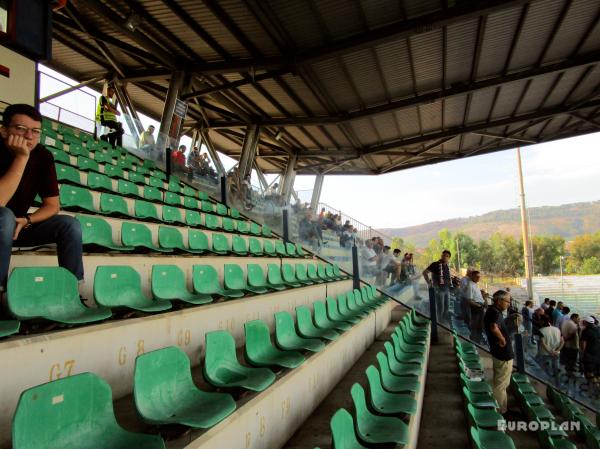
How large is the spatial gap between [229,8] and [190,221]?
6.04m

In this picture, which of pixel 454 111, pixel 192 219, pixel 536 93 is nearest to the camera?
pixel 192 219

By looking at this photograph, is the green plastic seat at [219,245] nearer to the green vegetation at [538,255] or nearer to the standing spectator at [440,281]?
the standing spectator at [440,281]

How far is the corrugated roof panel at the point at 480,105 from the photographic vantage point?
45.6ft

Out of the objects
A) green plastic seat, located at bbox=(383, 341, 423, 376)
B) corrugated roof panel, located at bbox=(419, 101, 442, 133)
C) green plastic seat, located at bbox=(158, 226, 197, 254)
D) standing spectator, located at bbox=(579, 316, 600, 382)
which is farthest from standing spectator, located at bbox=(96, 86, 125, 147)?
corrugated roof panel, located at bbox=(419, 101, 442, 133)

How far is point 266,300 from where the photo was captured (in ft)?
11.8

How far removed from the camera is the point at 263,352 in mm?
2455

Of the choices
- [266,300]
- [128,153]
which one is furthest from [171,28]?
[266,300]

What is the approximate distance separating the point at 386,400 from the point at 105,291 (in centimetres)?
185

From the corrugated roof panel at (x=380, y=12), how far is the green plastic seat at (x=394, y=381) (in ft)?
27.0

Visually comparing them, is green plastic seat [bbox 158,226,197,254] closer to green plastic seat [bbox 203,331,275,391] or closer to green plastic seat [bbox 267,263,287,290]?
green plastic seat [bbox 267,263,287,290]

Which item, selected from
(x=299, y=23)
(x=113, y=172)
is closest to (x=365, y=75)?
(x=299, y=23)

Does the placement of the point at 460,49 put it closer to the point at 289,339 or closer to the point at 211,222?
the point at 211,222

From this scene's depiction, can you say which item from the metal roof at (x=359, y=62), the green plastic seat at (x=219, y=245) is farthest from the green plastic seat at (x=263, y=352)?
the metal roof at (x=359, y=62)

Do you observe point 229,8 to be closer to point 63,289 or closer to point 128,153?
point 128,153
